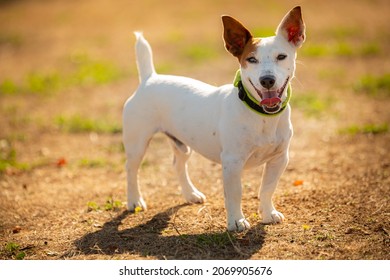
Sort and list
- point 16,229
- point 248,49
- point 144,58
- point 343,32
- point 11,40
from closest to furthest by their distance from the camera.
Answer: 1. point 248,49
2. point 16,229
3. point 144,58
4. point 343,32
5. point 11,40

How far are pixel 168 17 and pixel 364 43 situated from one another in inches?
273

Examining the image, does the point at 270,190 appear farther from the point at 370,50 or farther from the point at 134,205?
the point at 370,50

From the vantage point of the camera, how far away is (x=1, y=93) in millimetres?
12422

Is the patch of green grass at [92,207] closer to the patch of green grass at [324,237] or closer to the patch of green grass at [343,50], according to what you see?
the patch of green grass at [324,237]

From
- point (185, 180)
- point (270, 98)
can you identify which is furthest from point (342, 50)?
point (270, 98)

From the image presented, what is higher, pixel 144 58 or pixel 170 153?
pixel 144 58

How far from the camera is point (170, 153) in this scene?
28.0ft

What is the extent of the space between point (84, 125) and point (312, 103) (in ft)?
12.9

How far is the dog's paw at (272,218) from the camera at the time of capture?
18.6ft

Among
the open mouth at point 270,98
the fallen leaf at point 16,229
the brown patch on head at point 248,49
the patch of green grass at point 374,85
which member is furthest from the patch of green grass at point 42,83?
the open mouth at point 270,98

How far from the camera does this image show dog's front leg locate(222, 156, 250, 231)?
17.3ft

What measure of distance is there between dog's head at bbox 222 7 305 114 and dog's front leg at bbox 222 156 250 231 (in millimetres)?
592
